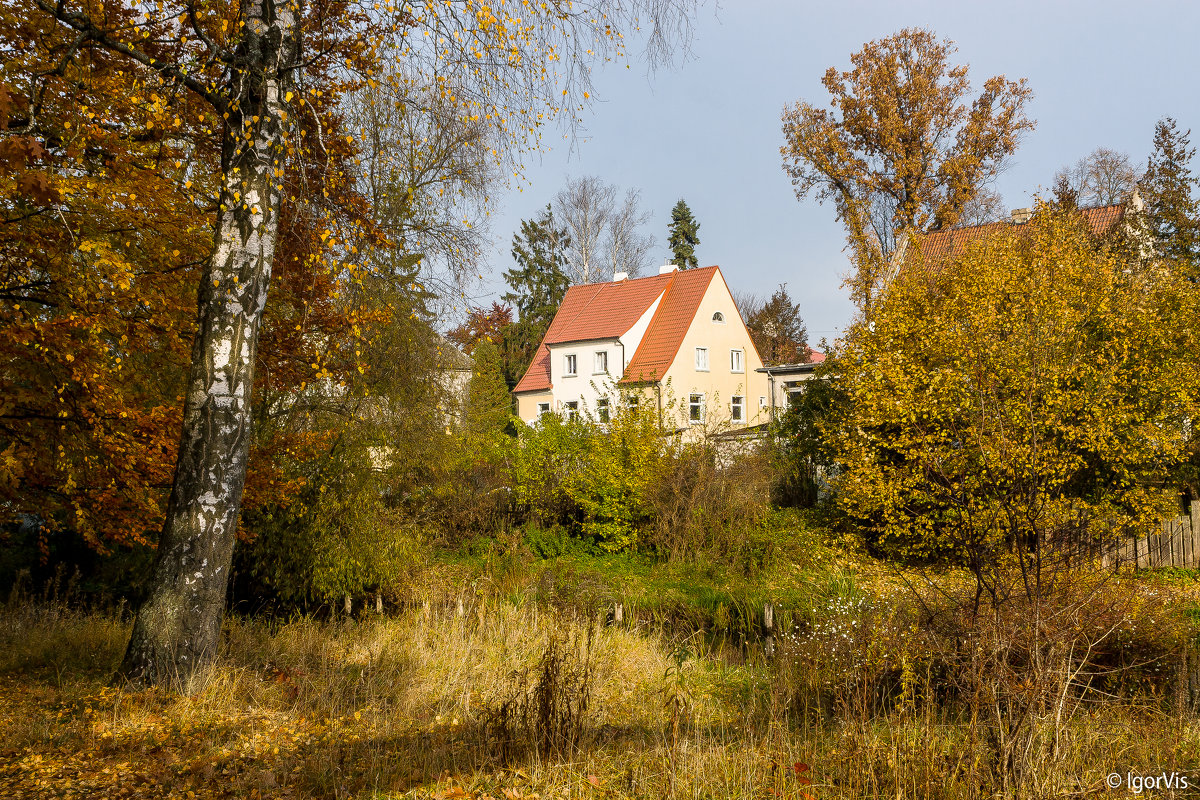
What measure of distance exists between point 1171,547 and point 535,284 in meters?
35.2

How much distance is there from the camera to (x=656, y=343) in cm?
3438

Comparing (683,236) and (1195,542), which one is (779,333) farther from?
(1195,542)

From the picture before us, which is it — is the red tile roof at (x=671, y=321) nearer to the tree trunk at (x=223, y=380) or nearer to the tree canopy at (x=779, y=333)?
the tree canopy at (x=779, y=333)

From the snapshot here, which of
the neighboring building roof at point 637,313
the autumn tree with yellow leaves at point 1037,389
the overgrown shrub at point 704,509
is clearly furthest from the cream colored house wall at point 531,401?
the autumn tree with yellow leaves at point 1037,389

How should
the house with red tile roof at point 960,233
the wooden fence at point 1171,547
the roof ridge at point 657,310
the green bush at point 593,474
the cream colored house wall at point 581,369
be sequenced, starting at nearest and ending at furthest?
the wooden fence at point 1171,547 → the green bush at point 593,474 → the house with red tile roof at point 960,233 → the cream colored house wall at point 581,369 → the roof ridge at point 657,310

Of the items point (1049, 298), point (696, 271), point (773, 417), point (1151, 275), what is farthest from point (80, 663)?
point (696, 271)

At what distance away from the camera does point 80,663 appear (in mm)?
6258

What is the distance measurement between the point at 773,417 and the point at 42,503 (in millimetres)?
15009

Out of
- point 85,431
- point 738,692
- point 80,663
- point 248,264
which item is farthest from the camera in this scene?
point 85,431

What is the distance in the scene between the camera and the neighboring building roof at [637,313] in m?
34.1

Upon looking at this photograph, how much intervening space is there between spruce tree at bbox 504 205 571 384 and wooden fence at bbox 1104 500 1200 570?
33215 millimetres

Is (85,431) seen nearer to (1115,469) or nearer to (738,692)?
(738,692)

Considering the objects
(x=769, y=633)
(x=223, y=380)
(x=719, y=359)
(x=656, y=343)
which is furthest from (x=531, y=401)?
(x=223, y=380)

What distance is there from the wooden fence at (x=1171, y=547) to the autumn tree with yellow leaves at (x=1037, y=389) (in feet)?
2.95
